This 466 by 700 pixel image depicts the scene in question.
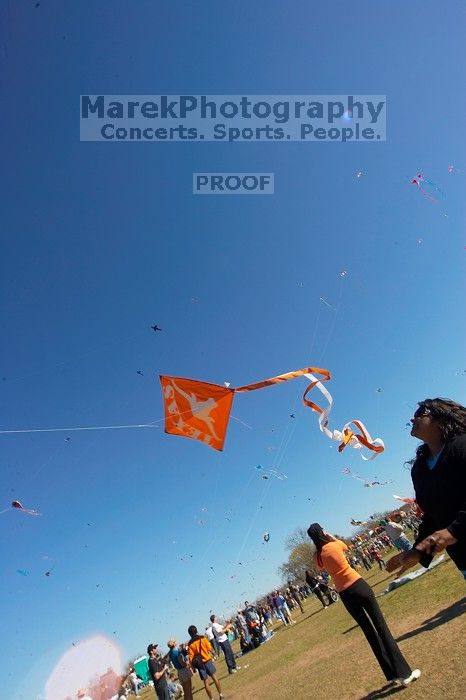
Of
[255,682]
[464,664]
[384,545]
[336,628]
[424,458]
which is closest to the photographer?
[424,458]

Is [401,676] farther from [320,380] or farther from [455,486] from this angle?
[320,380]

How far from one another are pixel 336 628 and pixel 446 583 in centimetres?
314

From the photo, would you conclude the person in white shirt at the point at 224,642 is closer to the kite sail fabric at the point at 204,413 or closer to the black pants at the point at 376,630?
the kite sail fabric at the point at 204,413

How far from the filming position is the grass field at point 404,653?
3.92 meters

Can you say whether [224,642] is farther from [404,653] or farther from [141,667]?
[141,667]

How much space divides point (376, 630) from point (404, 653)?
1158mm

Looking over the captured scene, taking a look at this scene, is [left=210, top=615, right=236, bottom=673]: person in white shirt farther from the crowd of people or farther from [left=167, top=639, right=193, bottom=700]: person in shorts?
the crowd of people

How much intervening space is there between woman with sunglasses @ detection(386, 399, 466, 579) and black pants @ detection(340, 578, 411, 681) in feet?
6.92

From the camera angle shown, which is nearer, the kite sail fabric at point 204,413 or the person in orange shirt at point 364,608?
the person in orange shirt at point 364,608

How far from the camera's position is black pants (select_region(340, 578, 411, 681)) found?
13.4 ft

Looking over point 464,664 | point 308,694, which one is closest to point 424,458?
point 464,664

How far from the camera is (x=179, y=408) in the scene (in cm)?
808

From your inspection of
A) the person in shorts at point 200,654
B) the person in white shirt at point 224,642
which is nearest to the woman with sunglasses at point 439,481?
the person in shorts at point 200,654

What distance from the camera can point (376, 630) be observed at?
4.27 meters
